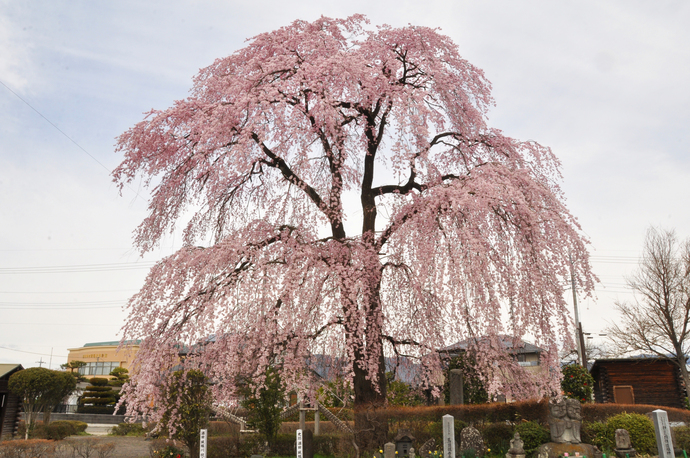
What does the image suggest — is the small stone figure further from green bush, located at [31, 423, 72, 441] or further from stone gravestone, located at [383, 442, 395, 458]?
green bush, located at [31, 423, 72, 441]

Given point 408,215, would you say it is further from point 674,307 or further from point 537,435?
point 674,307

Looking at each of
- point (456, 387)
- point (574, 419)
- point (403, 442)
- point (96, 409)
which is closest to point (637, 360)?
point (456, 387)

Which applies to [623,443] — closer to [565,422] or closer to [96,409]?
[565,422]

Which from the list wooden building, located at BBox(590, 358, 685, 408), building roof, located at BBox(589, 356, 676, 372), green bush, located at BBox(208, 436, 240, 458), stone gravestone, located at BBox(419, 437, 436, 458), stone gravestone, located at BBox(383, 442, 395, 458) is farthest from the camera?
wooden building, located at BBox(590, 358, 685, 408)

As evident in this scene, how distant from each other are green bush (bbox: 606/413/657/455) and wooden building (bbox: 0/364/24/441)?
21944 mm

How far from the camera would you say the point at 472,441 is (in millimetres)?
11188

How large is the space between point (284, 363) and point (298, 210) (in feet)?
11.5

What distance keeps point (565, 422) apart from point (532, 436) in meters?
0.80

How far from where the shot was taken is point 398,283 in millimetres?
10367

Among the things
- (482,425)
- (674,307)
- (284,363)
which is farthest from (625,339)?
(284,363)

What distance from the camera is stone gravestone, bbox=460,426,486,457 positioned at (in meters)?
11.1

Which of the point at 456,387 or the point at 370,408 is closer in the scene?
the point at 370,408

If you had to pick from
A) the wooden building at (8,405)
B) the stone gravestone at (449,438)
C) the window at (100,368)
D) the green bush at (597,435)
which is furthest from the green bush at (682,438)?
the window at (100,368)

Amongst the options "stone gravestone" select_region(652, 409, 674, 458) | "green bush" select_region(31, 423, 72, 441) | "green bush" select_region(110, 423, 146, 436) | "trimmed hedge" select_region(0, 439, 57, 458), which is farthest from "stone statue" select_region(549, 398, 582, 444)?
"green bush" select_region(110, 423, 146, 436)
